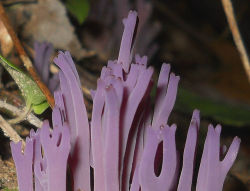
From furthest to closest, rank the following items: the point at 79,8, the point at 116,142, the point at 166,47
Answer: the point at 166,47
the point at 79,8
the point at 116,142

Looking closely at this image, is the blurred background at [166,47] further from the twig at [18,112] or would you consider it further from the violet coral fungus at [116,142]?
the violet coral fungus at [116,142]

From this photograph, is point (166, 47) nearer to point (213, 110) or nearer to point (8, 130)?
point (213, 110)

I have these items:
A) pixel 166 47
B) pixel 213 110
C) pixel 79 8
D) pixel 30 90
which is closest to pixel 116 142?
pixel 30 90

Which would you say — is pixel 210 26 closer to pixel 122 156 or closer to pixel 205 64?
pixel 205 64

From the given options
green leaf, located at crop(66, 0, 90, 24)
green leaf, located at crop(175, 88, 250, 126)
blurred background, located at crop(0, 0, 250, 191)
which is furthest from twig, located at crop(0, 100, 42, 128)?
green leaf, located at crop(175, 88, 250, 126)

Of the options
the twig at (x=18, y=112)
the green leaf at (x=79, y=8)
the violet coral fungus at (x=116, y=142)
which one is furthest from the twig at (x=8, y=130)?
the green leaf at (x=79, y=8)

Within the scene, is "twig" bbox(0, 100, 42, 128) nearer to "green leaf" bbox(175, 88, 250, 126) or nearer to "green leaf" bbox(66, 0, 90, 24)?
"green leaf" bbox(66, 0, 90, 24)
